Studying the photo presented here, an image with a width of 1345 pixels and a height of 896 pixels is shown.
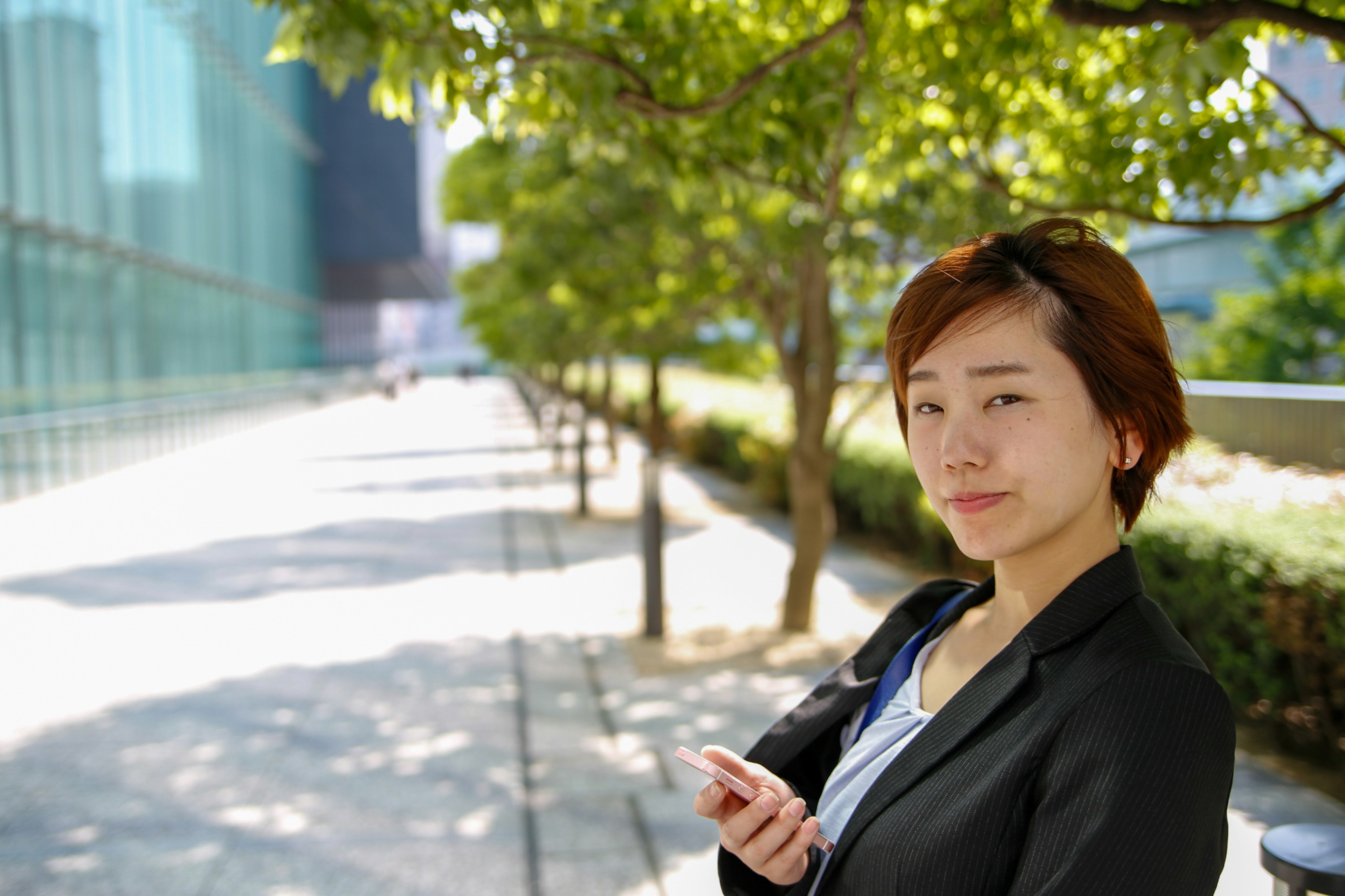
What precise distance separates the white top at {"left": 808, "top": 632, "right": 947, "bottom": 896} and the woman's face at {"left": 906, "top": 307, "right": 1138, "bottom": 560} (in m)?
0.33

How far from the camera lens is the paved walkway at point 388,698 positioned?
4082mm

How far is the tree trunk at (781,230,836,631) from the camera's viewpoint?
285 inches

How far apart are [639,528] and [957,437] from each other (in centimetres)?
1100

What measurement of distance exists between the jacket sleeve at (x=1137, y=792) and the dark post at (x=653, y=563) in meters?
5.92

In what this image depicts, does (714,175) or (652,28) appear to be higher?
(652,28)

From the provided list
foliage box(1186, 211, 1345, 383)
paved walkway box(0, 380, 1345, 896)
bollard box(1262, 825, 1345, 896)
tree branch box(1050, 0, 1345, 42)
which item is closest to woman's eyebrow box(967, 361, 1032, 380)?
bollard box(1262, 825, 1345, 896)

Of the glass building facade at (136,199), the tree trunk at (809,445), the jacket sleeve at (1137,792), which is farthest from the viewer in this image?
the glass building facade at (136,199)

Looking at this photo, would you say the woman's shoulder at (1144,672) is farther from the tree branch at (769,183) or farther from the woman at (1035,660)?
the tree branch at (769,183)

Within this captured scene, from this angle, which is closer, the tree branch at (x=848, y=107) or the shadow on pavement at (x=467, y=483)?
the tree branch at (x=848, y=107)

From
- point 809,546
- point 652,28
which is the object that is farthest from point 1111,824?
point 809,546

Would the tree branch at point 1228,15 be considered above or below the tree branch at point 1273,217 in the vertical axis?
above

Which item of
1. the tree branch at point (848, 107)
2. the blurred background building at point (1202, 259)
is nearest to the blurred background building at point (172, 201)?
the tree branch at point (848, 107)

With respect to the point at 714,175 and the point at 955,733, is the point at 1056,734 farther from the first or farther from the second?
the point at 714,175

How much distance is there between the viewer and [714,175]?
17.0 ft
